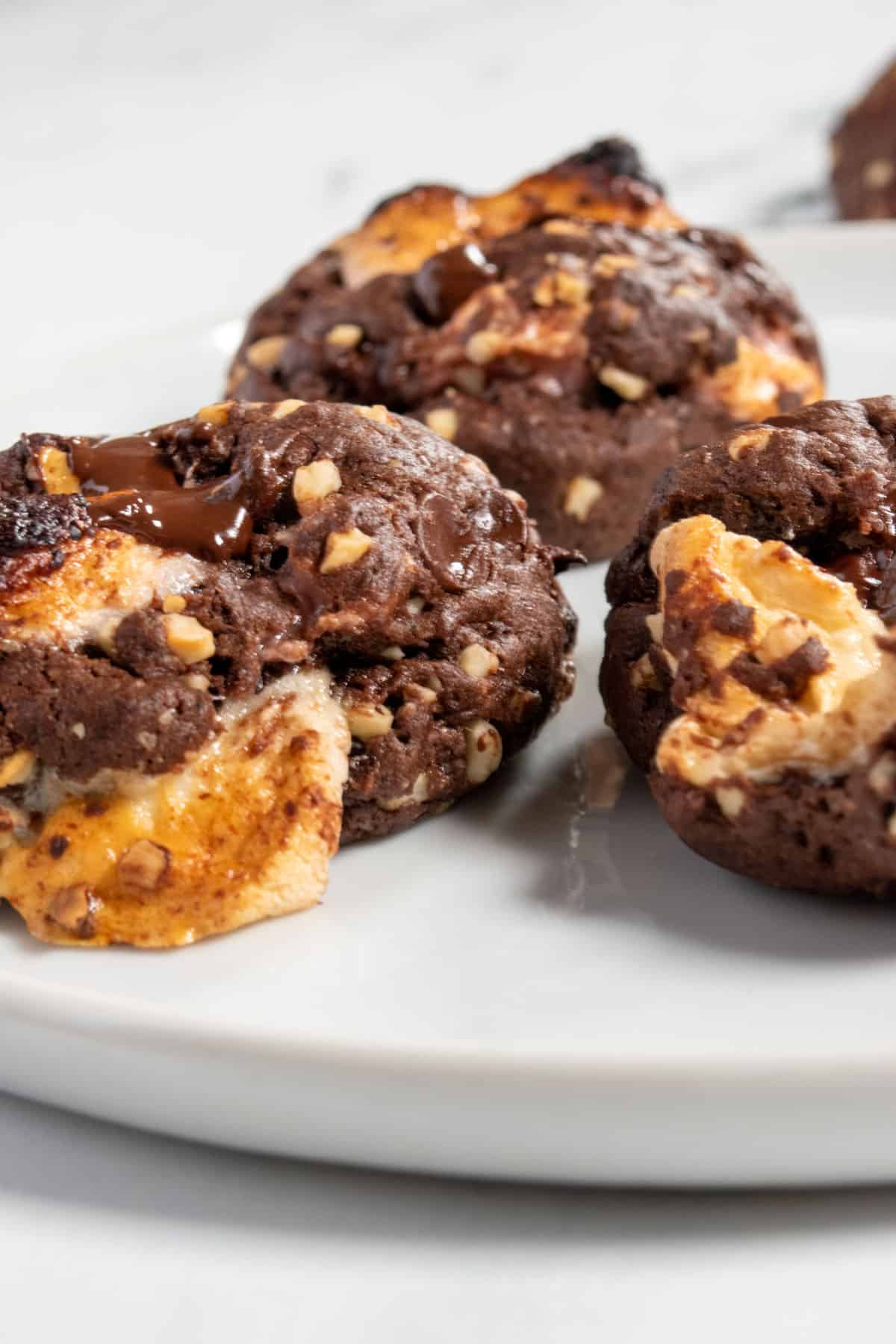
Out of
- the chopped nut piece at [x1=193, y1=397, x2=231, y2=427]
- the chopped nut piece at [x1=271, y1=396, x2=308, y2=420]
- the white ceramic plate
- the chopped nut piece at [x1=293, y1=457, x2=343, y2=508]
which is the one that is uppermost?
the chopped nut piece at [x1=193, y1=397, x2=231, y2=427]

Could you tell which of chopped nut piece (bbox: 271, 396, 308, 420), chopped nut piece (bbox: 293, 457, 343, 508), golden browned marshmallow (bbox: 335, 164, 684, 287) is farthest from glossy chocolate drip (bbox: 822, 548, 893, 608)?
golden browned marshmallow (bbox: 335, 164, 684, 287)

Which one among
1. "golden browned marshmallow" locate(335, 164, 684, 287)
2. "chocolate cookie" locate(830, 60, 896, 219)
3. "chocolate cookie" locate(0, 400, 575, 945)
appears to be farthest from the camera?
"chocolate cookie" locate(830, 60, 896, 219)

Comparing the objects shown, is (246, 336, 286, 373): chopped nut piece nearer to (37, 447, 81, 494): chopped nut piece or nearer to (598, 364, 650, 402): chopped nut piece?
(598, 364, 650, 402): chopped nut piece

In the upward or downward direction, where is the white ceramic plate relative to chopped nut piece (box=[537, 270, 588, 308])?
downward

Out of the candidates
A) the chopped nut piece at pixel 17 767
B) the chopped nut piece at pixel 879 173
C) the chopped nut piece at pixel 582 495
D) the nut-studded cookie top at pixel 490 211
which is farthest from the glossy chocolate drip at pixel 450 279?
→ the chopped nut piece at pixel 879 173

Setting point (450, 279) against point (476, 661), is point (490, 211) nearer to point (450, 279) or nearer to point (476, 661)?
point (450, 279)

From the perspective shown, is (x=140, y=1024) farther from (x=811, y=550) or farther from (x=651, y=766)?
(x=811, y=550)
